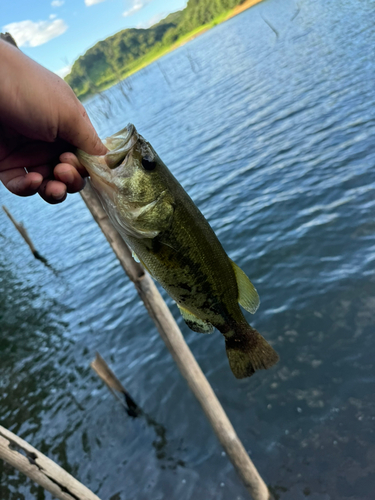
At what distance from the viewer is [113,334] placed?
993 cm

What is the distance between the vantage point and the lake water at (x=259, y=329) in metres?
5.87

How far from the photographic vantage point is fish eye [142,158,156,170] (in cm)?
217

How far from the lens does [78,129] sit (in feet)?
6.91

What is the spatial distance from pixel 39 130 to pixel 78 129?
0.22 m

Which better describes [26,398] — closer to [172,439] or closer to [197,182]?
[172,439]

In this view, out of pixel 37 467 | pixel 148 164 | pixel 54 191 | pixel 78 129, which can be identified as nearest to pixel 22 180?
pixel 54 191

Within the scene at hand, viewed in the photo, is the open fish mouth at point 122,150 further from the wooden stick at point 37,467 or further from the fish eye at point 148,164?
the wooden stick at point 37,467

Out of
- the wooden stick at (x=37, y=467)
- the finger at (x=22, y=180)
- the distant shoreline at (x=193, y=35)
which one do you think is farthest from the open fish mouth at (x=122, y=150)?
the distant shoreline at (x=193, y=35)

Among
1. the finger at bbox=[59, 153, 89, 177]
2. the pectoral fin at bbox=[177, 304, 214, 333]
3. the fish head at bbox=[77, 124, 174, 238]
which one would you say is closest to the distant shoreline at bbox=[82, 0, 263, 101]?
the finger at bbox=[59, 153, 89, 177]

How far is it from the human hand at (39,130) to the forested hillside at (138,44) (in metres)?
163

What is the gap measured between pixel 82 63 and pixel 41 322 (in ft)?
524

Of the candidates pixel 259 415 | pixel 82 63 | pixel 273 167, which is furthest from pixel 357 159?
pixel 82 63

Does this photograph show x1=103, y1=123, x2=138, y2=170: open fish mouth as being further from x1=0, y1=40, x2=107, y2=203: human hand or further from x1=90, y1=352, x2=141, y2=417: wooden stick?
x1=90, y1=352, x2=141, y2=417: wooden stick

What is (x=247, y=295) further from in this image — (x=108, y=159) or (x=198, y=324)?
(x=108, y=159)
